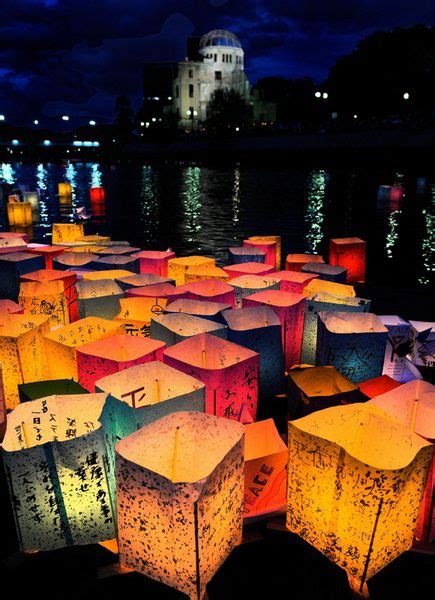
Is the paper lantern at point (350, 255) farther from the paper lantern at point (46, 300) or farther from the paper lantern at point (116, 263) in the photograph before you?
the paper lantern at point (46, 300)

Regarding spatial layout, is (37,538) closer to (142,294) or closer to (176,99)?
(142,294)

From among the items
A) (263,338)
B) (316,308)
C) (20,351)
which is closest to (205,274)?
(316,308)

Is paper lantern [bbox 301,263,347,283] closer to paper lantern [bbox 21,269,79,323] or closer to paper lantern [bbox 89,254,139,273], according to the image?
paper lantern [bbox 89,254,139,273]

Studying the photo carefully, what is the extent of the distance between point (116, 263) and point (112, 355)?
2.69 metres

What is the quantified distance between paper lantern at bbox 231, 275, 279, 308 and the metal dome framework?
85.7 metres

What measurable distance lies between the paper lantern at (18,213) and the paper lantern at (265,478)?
11.8 m

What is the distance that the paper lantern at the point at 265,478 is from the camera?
240 cm

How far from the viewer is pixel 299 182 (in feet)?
84.2

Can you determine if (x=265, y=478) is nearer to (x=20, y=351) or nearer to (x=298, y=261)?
(x=20, y=351)

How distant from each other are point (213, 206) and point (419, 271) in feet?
32.4

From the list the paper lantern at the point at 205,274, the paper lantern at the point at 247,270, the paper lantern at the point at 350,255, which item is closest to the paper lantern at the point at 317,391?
the paper lantern at the point at 205,274

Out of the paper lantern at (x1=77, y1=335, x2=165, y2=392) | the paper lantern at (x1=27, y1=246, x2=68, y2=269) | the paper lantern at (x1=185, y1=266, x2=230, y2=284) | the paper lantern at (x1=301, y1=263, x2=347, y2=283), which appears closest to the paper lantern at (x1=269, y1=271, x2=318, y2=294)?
the paper lantern at (x1=301, y1=263, x2=347, y2=283)

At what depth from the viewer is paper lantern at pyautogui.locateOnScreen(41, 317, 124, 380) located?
10.6ft

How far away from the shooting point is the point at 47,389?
2.77 m
